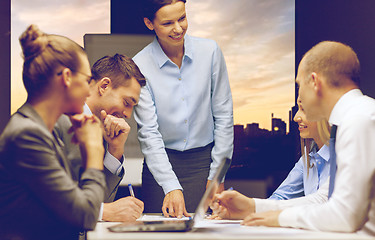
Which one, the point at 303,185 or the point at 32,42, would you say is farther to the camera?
the point at 303,185

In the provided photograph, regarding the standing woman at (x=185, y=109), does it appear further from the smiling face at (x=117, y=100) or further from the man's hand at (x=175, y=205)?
the man's hand at (x=175, y=205)

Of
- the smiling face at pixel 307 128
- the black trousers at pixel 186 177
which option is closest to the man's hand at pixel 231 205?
the smiling face at pixel 307 128

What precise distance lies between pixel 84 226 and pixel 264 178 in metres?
2.98

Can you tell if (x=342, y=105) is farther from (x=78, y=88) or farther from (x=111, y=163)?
(x=111, y=163)

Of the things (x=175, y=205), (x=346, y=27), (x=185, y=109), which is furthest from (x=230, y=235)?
(x=346, y=27)

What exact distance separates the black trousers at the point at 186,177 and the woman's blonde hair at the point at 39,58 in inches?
52.4

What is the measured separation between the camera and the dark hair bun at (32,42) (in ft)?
4.62

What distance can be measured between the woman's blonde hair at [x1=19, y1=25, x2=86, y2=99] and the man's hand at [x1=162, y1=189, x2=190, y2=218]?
0.88 meters

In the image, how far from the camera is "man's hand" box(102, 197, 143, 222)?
1.82m

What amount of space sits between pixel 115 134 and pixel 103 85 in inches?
11.2

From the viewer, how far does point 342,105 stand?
1.53m

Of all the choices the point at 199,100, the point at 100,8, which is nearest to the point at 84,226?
the point at 199,100

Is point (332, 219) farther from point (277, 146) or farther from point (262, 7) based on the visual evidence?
point (262, 7)

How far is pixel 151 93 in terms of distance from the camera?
271 centimetres
